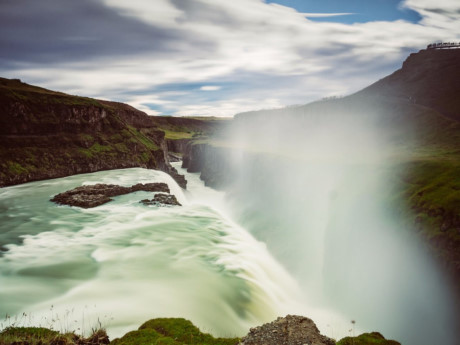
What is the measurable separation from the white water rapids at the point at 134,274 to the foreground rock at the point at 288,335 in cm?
530

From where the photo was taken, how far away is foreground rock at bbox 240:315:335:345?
970 cm

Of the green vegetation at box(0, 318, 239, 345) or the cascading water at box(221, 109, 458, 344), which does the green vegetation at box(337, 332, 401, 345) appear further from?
the cascading water at box(221, 109, 458, 344)

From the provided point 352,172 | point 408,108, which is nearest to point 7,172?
point 352,172

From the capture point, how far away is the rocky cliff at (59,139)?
6656 centimetres

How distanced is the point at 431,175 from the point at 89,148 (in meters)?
87.5

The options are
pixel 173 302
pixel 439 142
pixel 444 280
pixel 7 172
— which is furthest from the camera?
pixel 7 172

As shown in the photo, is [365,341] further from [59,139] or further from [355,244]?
[59,139]

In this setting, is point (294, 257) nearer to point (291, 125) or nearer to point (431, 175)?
point (431, 175)

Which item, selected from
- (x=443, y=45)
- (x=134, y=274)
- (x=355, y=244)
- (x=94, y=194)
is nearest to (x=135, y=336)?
(x=134, y=274)

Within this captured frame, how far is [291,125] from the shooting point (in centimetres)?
11256

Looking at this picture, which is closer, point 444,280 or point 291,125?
point 444,280

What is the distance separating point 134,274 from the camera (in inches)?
776

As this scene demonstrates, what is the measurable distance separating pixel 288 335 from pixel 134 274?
1362 centimetres

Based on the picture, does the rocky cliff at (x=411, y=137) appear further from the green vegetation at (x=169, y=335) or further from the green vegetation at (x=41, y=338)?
the green vegetation at (x=41, y=338)
